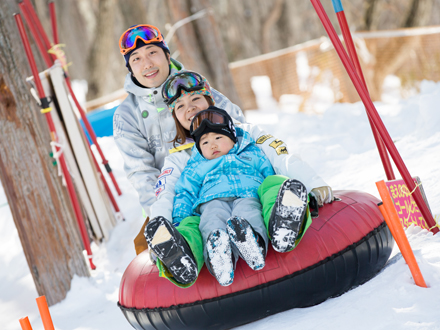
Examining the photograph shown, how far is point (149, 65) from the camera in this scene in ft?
9.22

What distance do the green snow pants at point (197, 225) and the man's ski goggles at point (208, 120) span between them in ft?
1.30

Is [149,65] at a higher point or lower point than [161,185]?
higher

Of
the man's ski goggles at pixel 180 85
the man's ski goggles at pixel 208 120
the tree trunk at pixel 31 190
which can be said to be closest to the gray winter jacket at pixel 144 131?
the man's ski goggles at pixel 180 85

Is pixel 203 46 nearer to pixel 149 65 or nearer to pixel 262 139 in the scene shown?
pixel 149 65

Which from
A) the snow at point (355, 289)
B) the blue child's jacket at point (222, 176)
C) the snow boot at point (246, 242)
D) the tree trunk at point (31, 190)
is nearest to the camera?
the snow at point (355, 289)

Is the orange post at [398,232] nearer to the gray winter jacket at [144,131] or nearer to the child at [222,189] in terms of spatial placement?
the child at [222,189]

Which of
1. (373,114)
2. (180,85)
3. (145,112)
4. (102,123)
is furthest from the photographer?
(102,123)

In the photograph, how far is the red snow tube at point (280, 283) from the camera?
1866 millimetres

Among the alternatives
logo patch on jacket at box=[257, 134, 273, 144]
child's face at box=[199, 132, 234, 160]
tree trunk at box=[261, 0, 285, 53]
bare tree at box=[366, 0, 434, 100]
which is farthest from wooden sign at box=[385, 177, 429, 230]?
tree trunk at box=[261, 0, 285, 53]

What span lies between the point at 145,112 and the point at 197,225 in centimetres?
109

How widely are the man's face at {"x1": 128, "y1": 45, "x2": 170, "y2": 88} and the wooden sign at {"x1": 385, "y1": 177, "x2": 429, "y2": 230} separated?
1463 mm

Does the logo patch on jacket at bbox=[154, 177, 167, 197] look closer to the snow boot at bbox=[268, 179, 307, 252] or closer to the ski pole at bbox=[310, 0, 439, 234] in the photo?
the snow boot at bbox=[268, 179, 307, 252]

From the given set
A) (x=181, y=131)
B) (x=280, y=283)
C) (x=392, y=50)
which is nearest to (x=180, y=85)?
(x=181, y=131)

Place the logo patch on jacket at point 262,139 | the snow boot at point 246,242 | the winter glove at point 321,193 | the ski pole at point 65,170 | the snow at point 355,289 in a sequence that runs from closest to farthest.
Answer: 1. the snow at point 355,289
2. the snow boot at point 246,242
3. the winter glove at point 321,193
4. the logo patch on jacket at point 262,139
5. the ski pole at point 65,170
